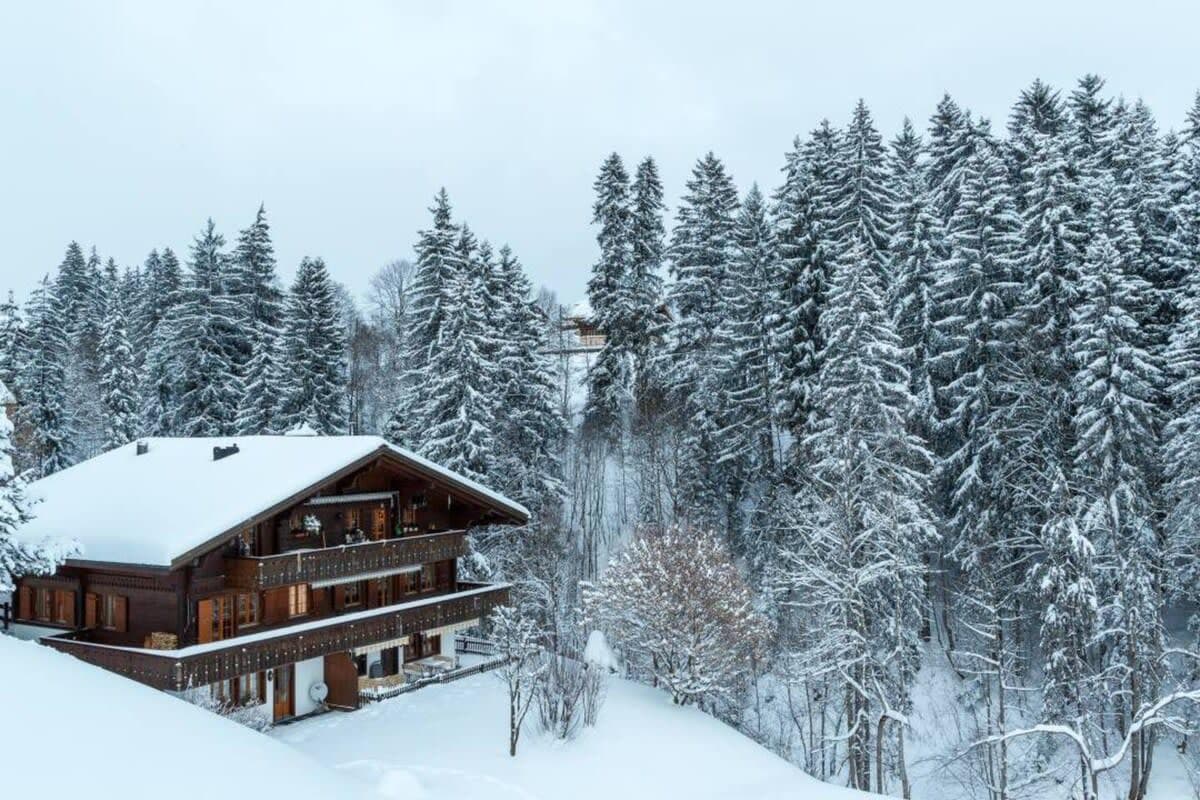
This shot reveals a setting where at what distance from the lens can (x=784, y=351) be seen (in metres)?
36.8

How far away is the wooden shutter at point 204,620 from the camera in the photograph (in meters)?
23.8

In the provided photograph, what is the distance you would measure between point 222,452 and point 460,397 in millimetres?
11446

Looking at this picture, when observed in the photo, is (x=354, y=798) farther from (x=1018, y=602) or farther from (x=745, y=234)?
(x=745, y=234)

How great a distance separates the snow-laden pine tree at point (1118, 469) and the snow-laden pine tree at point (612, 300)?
21770mm

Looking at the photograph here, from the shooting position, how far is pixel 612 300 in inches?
1780

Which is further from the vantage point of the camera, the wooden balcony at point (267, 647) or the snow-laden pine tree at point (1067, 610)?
the snow-laden pine tree at point (1067, 610)

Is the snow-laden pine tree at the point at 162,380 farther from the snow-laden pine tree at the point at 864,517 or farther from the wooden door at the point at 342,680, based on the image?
the snow-laden pine tree at the point at 864,517

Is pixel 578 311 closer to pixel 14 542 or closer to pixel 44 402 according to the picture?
pixel 44 402

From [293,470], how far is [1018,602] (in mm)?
27021

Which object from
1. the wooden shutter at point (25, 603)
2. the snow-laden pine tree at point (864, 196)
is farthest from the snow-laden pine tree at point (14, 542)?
the snow-laden pine tree at point (864, 196)

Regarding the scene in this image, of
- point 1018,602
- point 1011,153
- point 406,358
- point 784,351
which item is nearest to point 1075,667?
point 1018,602

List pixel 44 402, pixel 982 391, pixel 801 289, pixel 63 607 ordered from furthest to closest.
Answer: pixel 44 402
pixel 801 289
pixel 982 391
pixel 63 607

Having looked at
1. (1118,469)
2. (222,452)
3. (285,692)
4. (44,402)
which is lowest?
(285,692)

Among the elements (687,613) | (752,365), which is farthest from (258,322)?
(687,613)
